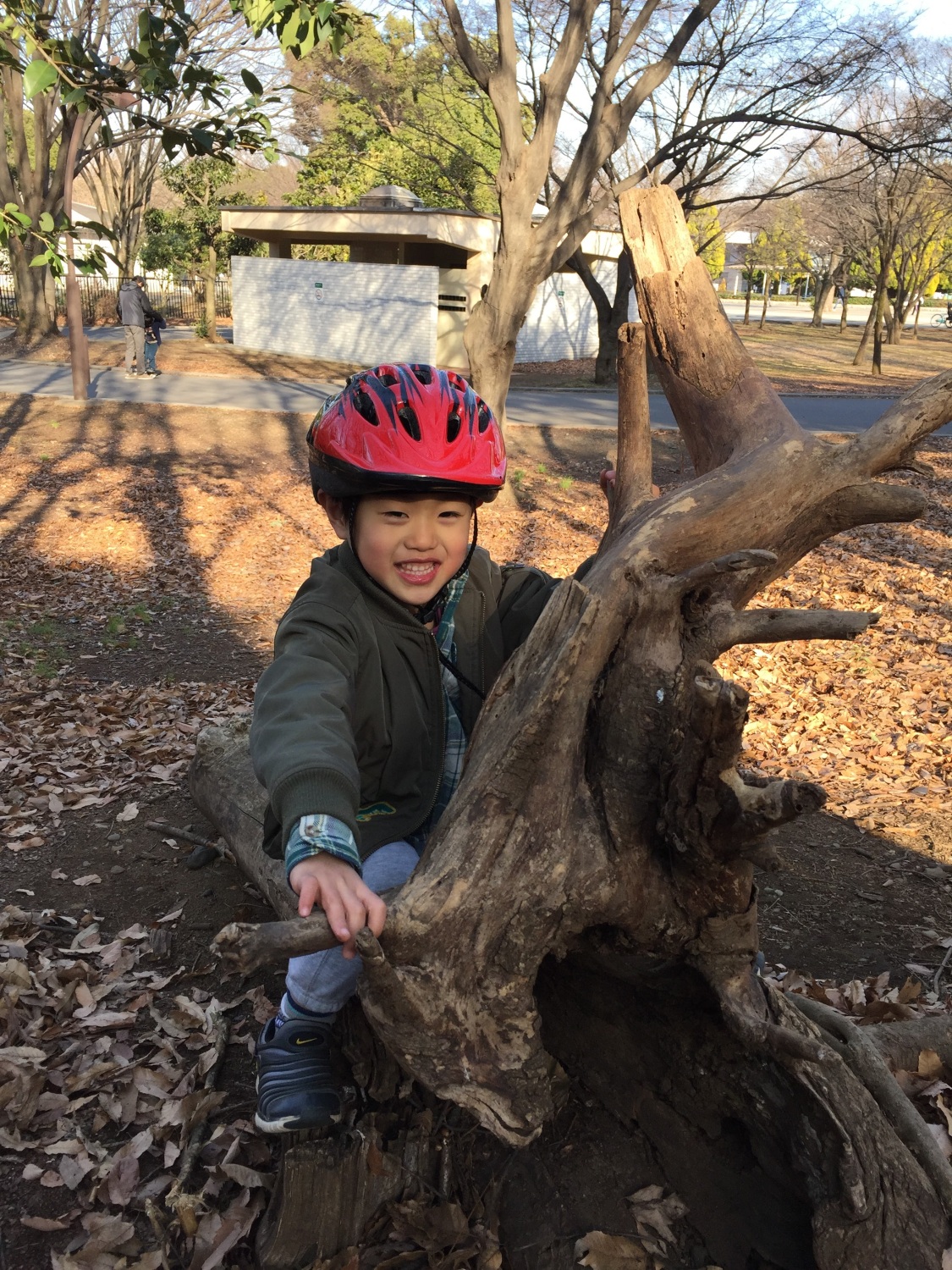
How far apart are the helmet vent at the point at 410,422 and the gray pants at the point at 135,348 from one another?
2205cm

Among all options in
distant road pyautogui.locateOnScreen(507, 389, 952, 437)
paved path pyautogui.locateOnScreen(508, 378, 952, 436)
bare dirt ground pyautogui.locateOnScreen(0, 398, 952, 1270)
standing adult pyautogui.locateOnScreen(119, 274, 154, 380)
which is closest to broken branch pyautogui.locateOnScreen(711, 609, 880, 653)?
bare dirt ground pyautogui.locateOnScreen(0, 398, 952, 1270)

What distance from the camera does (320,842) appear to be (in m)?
2.00

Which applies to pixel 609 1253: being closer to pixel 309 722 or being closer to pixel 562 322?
pixel 309 722

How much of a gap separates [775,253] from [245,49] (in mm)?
39565

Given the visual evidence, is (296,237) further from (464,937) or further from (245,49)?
(464,937)

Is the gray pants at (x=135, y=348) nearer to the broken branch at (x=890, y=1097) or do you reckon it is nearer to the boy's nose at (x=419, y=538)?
the boy's nose at (x=419, y=538)

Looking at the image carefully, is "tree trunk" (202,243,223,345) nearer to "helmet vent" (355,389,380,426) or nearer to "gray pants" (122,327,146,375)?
"gray pants" (122,327,146,375)

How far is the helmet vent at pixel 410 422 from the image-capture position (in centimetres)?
278

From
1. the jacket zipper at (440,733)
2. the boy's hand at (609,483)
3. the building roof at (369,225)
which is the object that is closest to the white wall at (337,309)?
the building roof at (369,225)

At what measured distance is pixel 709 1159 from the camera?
2381 mm

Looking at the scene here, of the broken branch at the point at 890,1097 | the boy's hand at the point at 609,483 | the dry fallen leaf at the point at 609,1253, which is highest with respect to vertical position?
the boy's hand at the point at 609,483

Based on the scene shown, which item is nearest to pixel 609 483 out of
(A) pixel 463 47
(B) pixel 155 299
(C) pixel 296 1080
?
(C) pixel 296 1080

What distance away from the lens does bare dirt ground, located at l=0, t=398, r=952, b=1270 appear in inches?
109

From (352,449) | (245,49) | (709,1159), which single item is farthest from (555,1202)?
(245,49)
